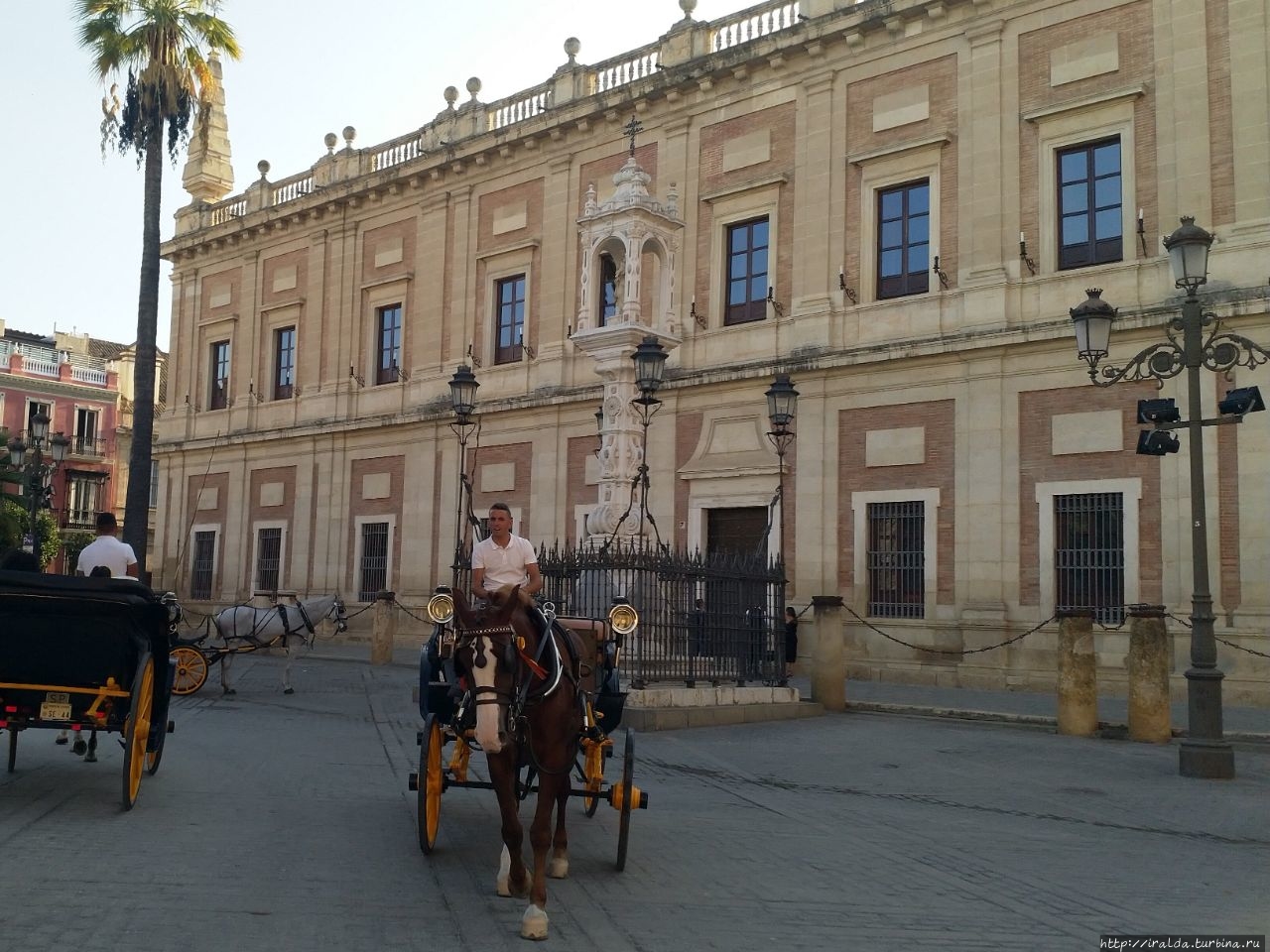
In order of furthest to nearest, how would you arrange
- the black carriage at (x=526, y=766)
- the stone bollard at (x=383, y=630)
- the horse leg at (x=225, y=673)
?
the stone bollard at (x=383, y=630) < the horse leg at (x=225, y=673) < the black carriage at (x=526, y=766)

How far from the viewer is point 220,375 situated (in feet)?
115

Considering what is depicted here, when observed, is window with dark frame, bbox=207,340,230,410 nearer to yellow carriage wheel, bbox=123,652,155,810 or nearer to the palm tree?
the palm tree

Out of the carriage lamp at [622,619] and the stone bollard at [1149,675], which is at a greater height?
the carriage lamp at [622,619]

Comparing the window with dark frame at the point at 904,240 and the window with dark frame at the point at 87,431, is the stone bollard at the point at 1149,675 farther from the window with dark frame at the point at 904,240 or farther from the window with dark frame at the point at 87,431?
the window with dark frame at the point at 87,431

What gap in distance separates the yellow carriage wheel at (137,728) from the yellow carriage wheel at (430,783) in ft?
6.47

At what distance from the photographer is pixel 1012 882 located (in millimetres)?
6512

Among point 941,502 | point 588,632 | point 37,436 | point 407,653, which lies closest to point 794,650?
point 941,502

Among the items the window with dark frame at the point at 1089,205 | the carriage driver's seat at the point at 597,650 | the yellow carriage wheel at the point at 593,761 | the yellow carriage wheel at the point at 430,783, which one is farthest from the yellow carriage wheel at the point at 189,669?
the window with dark frame at the point at 1089,205

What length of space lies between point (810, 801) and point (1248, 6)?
47.8 ft

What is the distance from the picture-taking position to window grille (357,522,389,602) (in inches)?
1153

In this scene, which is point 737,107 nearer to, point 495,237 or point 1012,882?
point 495,237

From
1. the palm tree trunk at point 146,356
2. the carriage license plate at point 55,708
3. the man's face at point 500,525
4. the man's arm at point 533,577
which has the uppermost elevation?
the palm tree trunk at point 146,356

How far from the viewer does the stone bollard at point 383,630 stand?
77.3ft

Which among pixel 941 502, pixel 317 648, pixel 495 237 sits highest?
pixel 495 237
